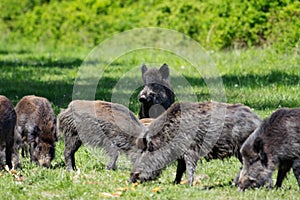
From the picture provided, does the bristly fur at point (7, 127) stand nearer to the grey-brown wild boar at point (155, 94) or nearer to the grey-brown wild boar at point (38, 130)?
the grey-brown wild boar at point (38, 130)

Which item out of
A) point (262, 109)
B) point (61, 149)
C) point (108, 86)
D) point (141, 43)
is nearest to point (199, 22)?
point (141, 43)

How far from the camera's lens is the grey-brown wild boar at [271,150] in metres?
8.27

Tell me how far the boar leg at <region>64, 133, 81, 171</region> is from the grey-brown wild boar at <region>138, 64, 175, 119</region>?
1.84 metres

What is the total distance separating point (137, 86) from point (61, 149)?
16.3 feet

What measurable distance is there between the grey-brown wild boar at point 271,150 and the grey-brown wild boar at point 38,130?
2820 mm

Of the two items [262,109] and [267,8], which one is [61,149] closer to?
[262,109]

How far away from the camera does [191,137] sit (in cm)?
901

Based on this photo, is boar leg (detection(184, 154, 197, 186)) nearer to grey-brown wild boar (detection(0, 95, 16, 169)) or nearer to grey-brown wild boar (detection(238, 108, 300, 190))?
grey-brown wild boar (detection(238, 108, 300, 190))

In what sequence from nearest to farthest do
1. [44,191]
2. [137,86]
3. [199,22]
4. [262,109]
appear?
[44,191] → [262,109] → [137,86] → [199,22]

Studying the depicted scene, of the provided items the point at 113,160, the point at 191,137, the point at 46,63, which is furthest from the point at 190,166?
the point at 46,63

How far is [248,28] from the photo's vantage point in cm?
2102

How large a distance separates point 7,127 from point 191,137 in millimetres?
2282

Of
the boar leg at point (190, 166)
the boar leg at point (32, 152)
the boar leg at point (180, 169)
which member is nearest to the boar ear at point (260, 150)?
the boar leg at point (190, 166)

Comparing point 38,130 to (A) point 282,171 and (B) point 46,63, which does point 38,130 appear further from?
(B) point 46,63
